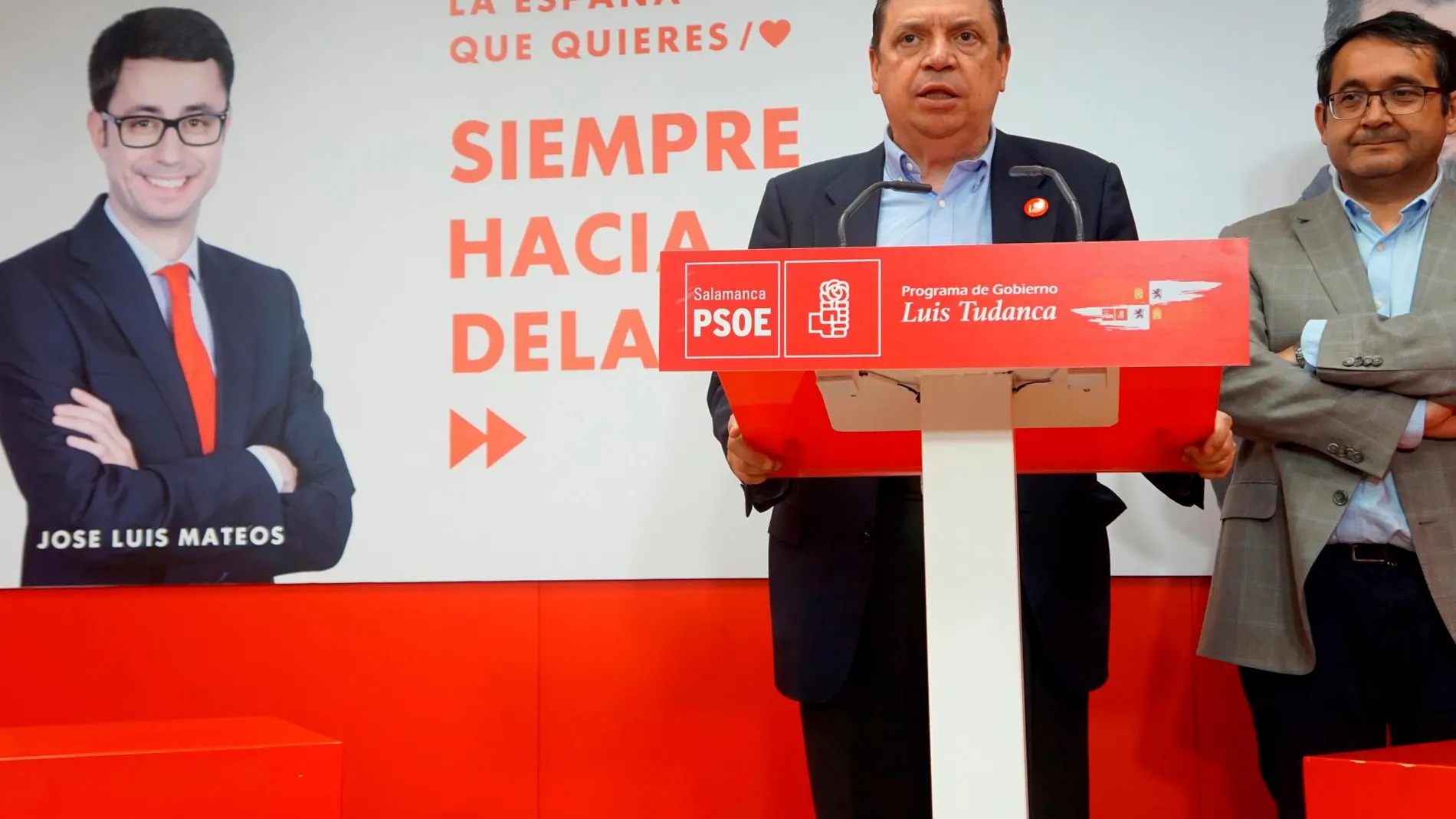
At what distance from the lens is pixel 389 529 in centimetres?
282

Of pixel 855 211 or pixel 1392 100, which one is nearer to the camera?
pixel 855 211

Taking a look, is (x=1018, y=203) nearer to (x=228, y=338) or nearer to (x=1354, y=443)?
(x=1354, y=443)

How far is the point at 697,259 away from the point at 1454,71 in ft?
5.51

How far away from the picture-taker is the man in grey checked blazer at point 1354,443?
1.96m

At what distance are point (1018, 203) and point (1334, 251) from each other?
0.61 m

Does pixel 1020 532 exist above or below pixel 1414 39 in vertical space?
below

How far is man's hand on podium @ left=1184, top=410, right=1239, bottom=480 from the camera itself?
1.39m

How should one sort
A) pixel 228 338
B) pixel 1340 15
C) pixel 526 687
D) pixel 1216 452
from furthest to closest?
pixel 228 338 → pixel 526 687 → pixel 1340 15 → pixel 1216 452

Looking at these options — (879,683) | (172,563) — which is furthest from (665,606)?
(172,563)

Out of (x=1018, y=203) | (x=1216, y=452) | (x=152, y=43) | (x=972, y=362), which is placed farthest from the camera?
(x=152, y=43)

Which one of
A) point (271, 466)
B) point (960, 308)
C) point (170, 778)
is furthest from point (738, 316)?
point (271, 466)

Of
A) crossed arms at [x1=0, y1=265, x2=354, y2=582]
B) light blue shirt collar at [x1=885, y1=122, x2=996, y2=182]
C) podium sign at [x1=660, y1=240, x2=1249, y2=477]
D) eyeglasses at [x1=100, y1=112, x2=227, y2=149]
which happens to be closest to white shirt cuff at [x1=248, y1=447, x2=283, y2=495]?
crossed arms at [x1=0, y1=265, x2=354, y2=582]

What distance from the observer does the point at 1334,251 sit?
6.93 ft

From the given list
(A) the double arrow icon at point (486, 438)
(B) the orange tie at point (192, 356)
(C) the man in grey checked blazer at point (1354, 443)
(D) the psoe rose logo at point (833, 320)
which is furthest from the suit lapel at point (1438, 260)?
(B) the orange tie at point (192, 356)
